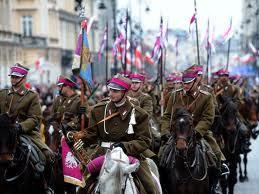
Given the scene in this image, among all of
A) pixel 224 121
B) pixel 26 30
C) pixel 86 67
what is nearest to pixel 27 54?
pixel 26 30

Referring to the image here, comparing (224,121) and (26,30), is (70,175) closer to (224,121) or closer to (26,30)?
(224,121)

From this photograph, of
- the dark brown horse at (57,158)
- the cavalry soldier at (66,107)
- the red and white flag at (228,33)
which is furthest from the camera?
the red and white flag at (228,33)

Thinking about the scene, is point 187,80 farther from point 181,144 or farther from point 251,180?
point 251,180

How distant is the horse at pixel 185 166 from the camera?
11.6 m

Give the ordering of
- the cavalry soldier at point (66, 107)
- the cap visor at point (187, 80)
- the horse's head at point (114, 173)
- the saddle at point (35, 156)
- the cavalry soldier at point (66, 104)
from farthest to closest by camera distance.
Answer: the cavalry soldier at point (66, 104)
the cavalry soldier at point (66, 107)
the cap visor at point (187, 80)
the saddle at point (35, 156)
the horse's head at point (114, 173)

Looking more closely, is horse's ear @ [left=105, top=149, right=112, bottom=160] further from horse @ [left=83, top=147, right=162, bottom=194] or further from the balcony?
the balcony

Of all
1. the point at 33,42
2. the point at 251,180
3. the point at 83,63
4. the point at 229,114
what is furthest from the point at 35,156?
the point at 33,42

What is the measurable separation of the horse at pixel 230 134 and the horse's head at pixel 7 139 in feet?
19.6

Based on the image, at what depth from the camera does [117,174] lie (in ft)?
32.1

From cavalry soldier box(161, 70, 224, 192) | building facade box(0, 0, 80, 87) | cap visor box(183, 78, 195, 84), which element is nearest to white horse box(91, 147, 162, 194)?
cavalry soldier box(161, 70, 224, 192)

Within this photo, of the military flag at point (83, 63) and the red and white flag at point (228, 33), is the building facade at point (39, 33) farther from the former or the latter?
the military flag at point (83, 63)

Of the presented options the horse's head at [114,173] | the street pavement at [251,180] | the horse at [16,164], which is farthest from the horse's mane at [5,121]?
the street pavement at [251,180]

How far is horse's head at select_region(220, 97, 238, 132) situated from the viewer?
1656 centimetres

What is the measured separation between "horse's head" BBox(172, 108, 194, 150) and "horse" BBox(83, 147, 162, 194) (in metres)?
0.96
